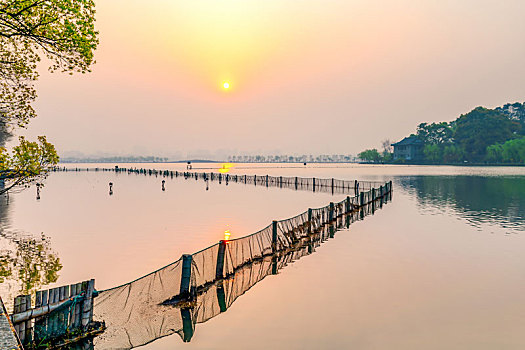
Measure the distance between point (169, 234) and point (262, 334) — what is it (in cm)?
1689

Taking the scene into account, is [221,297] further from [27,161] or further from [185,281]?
[27,161]

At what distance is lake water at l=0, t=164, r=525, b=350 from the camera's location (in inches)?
479

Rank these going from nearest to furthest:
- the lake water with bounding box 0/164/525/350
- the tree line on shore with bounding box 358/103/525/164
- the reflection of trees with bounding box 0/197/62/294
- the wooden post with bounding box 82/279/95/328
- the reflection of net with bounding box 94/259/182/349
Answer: the wooden post with bounding box 82/279/95/328 → the reflection of net with bounding box 94/259/182/349 → the lake water with bounding box 0/164/525/350 → the reflection of trees with bounding box 0/197/62/294 → the tree line on shore with bounding box 358/103/525/164

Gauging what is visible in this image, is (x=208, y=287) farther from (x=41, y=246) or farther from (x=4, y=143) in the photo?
(x=4, y=143)

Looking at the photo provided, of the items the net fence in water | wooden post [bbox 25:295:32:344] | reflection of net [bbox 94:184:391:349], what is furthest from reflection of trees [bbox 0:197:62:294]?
the net fence in water

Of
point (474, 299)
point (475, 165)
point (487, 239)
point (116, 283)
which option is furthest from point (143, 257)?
point (475, 165)

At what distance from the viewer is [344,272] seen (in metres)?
18.4

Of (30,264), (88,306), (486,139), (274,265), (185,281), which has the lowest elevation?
(30,264)

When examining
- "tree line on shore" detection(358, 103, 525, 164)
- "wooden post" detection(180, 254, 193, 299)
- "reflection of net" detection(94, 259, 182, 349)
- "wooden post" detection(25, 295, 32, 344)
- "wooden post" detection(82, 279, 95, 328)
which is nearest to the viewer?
"wooden post" detection(25, 295, 32, 344)

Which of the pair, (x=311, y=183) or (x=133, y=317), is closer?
(x=133, y=317)

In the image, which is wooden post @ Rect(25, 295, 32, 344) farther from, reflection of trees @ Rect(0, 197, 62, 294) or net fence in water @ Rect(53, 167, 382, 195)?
net fence in water @ Rect(53, 167, 382, 195)

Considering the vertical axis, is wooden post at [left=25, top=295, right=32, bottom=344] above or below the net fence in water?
above

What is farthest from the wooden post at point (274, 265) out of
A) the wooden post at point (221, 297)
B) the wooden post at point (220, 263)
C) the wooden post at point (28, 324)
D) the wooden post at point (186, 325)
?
the wooden post at point (28, 324)

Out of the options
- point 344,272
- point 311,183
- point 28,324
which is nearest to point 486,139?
point 311,183
